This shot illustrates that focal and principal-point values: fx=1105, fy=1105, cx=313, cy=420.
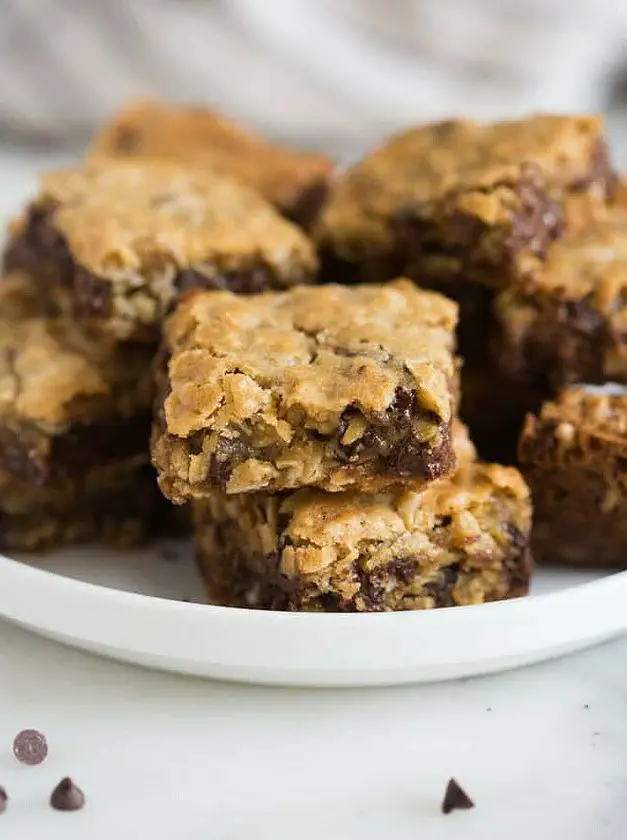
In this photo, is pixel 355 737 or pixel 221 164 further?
pixel 221 164

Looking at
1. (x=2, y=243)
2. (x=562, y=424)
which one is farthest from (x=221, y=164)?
(x=562, y=424)

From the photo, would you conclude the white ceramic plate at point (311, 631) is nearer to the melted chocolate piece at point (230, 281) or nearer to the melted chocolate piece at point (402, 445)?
the melted chocolate piece at point (402, 445)

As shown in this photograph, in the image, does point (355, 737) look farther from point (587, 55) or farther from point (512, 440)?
point (587, 55)

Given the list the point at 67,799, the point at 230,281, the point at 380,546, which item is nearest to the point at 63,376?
the point at 230,281

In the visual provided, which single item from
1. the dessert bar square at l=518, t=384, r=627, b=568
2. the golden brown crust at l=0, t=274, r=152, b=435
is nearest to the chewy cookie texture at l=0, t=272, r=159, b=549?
the golden brown crust at l=0, t=274, r=152, b=435

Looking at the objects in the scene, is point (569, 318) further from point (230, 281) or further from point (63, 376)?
point (63, 376)

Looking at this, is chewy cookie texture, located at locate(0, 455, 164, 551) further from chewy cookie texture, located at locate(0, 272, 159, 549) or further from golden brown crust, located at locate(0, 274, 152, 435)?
golden brown crust, located at locate(0, 274, 152, 435)
